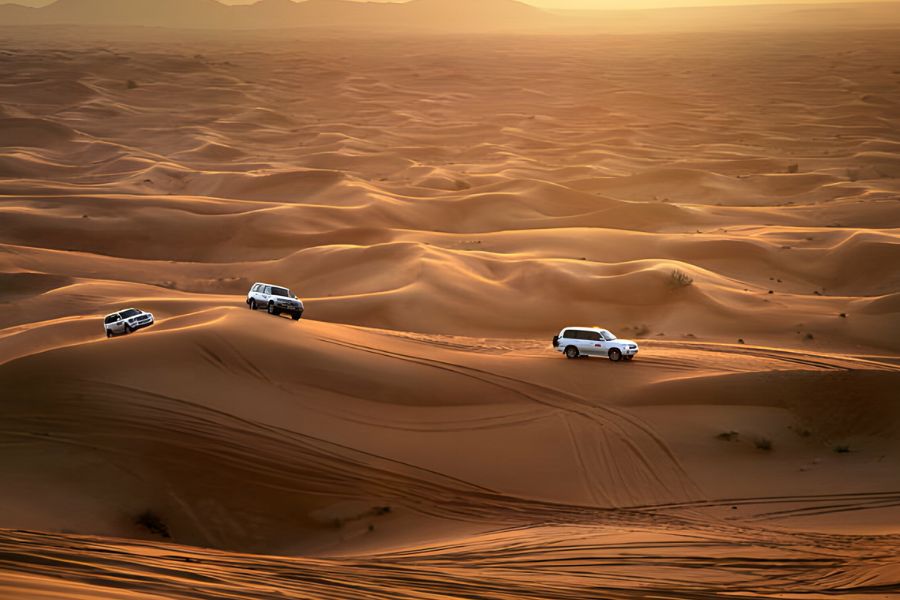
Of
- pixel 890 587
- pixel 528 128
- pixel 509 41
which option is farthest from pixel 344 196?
pixel 509 41

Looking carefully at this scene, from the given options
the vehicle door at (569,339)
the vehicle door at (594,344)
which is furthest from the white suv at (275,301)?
the vehicle door at (594,344)

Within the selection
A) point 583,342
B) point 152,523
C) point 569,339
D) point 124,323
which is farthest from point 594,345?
point 152,523

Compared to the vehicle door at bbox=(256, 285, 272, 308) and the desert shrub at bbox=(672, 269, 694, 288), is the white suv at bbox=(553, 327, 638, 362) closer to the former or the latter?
the vehicle door at bbox=(256, 285, 272, 308)

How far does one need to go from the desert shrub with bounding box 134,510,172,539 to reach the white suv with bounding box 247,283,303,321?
303 inches

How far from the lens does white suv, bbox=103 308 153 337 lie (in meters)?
17.7

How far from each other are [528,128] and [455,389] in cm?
5629

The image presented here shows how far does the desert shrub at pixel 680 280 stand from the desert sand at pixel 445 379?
0.42 metres

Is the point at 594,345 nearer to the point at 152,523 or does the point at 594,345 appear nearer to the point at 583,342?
the point at 583,342

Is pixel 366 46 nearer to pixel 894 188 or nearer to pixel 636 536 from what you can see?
pixel 894 188

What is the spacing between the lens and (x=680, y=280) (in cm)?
2620

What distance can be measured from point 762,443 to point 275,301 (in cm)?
1052

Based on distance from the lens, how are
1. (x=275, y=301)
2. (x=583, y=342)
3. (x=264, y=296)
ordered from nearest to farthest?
(x=583, y=342), (x=275, y=301), (x=264, y=296)

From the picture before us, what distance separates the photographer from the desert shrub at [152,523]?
469 inches

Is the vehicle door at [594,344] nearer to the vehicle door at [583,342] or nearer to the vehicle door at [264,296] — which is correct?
the vehicle door at [583,342]
